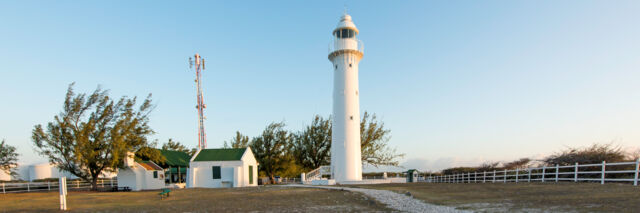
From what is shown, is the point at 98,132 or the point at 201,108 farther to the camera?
the point at 201,108

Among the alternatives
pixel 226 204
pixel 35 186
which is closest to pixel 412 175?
pixel 226 204

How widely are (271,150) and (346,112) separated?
1321 cm

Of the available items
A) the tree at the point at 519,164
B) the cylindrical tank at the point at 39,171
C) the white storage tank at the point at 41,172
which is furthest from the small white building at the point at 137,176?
the cylindrical tank at the point at 39,171

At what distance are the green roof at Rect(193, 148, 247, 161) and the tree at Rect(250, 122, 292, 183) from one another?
25.2 ft

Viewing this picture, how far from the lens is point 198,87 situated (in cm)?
3312

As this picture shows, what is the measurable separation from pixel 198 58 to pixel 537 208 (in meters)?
30.1

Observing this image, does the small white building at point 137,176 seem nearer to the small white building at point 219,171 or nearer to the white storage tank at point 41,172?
the small white building at point 219,171

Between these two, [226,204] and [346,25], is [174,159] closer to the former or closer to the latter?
[346,25]

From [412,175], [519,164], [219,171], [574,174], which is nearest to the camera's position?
[574,174]

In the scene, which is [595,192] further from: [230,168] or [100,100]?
[100,100]

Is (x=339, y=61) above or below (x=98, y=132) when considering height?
above

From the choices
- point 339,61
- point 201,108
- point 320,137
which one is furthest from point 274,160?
point 339,61

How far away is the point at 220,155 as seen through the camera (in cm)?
2895

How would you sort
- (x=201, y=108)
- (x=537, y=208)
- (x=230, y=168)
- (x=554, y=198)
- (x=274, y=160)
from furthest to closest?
1. (x=274, y=160)
2. (x=201, y=108)
3. (x=230, y=168)
4. (x=554, y=198)
5. (x=537, y=208)
